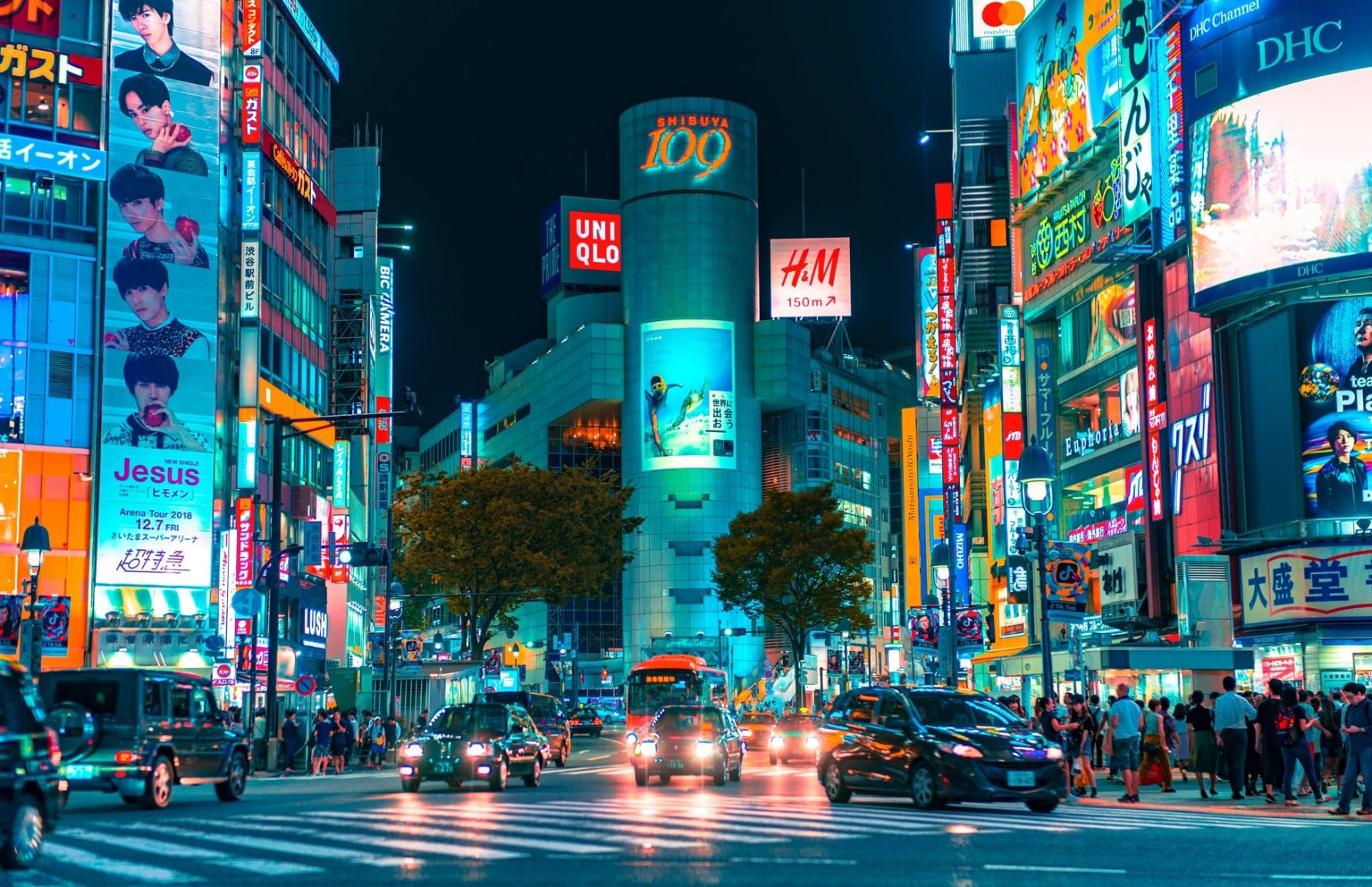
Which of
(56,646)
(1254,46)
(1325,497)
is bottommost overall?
(56,646)

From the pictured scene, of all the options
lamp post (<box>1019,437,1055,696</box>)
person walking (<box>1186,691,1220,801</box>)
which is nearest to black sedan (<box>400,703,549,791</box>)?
lamp post (<box>1019,437,1055,696</box>)

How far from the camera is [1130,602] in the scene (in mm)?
50844

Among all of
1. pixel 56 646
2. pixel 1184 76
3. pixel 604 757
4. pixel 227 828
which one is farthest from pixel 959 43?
pixel 227 828

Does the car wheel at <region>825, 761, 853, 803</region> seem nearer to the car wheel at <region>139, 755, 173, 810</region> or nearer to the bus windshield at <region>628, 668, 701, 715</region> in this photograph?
the car wheel at <region>139, 755, 173, 810</region>

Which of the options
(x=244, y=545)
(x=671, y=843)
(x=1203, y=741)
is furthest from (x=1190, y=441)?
(x=671, y=843)

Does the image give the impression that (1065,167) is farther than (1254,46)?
Yes

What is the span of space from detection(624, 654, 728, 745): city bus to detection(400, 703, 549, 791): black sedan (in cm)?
2728

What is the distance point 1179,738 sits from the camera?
36.9 m

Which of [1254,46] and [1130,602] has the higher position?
[1254,46]

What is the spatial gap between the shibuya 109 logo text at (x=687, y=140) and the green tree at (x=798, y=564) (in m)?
52.5

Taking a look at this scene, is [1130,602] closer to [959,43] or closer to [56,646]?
[56,646]

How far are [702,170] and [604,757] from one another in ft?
275

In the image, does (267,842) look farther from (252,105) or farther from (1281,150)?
(252,105)

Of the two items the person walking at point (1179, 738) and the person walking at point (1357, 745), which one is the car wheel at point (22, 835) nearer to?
the person walking at point (1357, 745)
